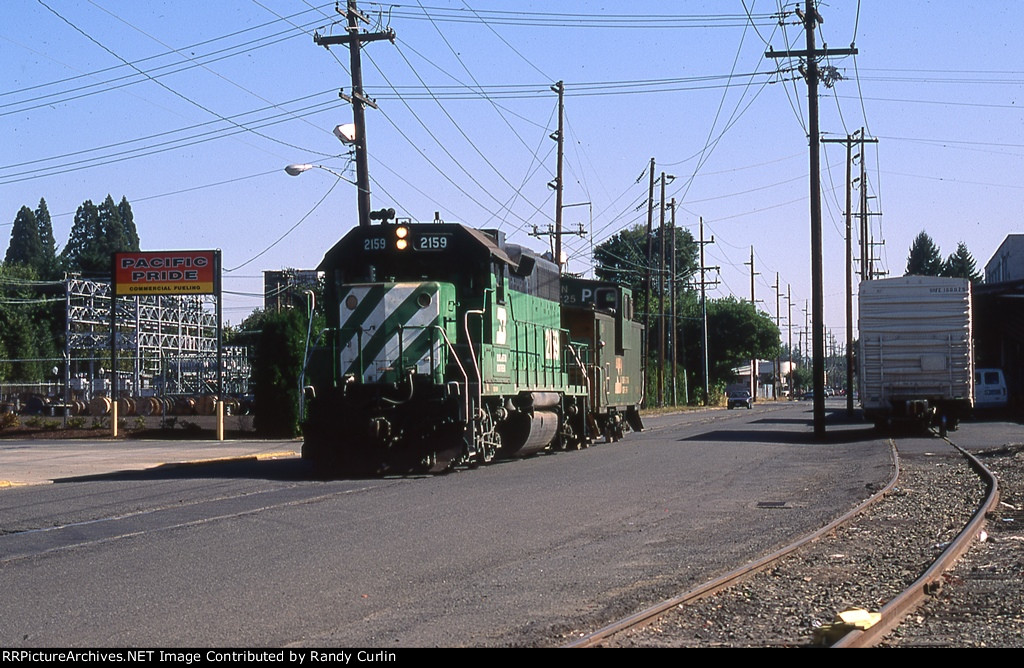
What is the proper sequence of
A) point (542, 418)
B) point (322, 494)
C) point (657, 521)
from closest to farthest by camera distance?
point (657, 521)
point (322, 494)
point (542, 418)

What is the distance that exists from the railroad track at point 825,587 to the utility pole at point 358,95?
15600mm

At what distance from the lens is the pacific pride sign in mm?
31734

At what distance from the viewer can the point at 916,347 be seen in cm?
2845

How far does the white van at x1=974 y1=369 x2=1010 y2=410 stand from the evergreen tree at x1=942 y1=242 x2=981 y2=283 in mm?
68501

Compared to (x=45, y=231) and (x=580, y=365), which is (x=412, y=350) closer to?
(x=580, y=365)

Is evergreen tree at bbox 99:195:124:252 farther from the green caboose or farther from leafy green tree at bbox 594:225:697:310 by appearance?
the green caboose

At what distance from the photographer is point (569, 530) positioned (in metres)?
10.9

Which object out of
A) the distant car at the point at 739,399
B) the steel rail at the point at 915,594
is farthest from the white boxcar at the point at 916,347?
the distant car at the point at 739,399
